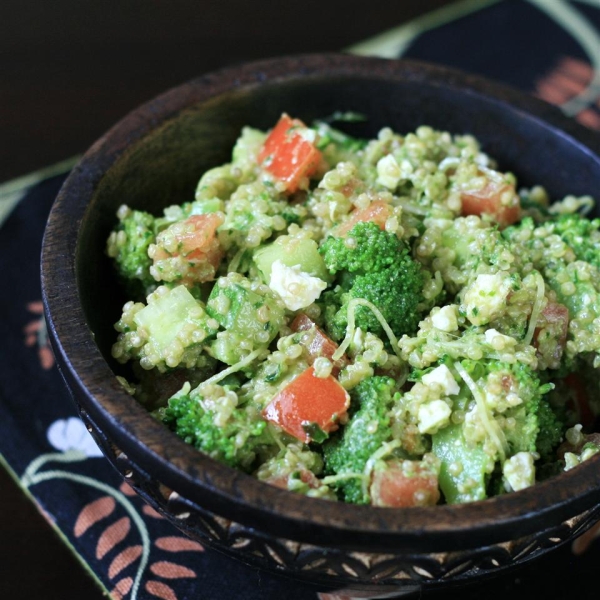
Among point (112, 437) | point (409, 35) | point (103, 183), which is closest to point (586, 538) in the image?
point (112, 437)

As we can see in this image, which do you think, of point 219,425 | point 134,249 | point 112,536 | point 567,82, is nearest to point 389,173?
point 134,249

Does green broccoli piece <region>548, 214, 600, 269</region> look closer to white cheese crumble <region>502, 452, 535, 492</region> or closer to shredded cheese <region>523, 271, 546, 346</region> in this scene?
shredded cheese <region>523, 271, 546, 346</region>

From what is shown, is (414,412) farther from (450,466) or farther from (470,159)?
(470,159)

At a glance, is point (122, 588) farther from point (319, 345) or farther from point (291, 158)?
point (291, 158)

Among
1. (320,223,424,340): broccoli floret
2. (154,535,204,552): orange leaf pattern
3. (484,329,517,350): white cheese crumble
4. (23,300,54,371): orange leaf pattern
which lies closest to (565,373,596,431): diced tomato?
(484,329,517,350): white cheese crumble

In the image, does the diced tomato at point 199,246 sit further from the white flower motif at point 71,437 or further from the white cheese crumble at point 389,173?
the white flower motif at point 71,437

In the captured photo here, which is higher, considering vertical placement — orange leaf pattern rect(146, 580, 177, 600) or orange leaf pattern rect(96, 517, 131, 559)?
orange leaf pattern rect(96, 517, 131, 559)

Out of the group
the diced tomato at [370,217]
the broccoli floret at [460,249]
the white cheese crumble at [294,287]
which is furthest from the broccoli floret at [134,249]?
the broccoli floret at [460,249]
